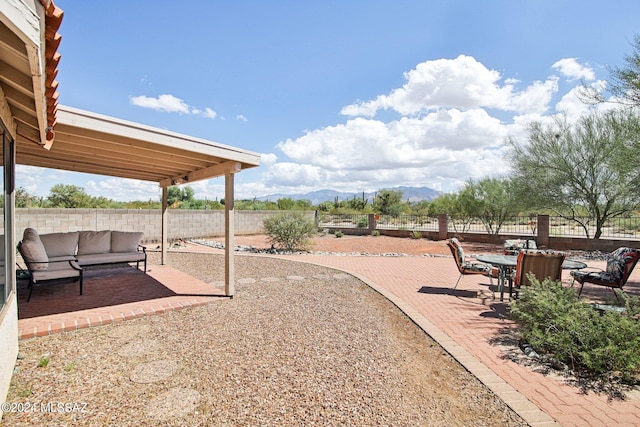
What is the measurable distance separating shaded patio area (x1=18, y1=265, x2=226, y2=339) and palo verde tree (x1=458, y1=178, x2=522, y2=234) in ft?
51.1

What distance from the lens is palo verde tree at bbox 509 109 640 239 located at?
45.1 feet

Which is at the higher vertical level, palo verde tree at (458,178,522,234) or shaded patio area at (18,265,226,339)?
palo verde tree at (458,178,522,234)

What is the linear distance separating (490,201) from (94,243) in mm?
17373

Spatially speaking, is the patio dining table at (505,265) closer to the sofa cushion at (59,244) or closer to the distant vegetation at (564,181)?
the distant vegetation at (564,181)

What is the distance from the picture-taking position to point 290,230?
1395 cm

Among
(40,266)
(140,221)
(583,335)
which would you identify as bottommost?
(583,335)

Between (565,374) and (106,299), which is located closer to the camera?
(565,374)

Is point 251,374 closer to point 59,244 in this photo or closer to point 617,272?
point 617,272

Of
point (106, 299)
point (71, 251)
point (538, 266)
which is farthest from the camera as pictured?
point (71, 251)

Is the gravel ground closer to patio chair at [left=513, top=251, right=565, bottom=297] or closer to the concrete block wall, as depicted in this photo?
patio chair at [left=513, top=251, right=565, bottom=297]

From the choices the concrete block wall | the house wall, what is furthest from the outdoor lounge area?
the concrete block wall

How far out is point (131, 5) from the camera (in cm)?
744

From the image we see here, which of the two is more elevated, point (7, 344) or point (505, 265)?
point (505, 265)

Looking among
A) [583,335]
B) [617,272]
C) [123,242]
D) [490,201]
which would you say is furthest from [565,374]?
[490,201]
